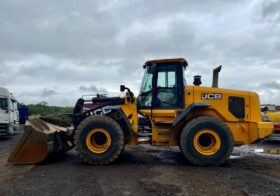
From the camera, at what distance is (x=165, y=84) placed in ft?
29.5

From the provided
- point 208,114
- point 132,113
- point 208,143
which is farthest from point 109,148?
point 208,114

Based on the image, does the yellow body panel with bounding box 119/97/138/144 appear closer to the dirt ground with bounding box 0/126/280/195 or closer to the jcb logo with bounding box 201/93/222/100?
the dirt ground with bounding box 0/126/280/195

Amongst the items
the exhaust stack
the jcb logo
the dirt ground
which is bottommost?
the dirt ground

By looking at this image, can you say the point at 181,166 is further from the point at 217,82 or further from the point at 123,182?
the point at 217,82

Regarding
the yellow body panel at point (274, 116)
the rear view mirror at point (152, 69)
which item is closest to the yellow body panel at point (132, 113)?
the rear view mirror at point (152, 69)


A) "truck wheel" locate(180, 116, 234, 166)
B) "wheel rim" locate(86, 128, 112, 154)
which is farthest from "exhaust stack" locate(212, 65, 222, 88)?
"wheel rim" locate(86, 128, 112, 154)

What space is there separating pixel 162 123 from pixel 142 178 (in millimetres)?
2393

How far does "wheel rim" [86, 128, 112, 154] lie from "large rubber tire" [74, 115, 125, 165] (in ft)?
0.18

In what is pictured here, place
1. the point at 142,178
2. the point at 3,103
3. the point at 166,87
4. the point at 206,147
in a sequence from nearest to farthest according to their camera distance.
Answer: the point at 142,178 < the point at 206,147 < the point at 166,87 < the point at 3,103

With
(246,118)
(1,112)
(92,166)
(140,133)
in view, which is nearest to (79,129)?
(92,166)

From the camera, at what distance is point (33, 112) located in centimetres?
4391

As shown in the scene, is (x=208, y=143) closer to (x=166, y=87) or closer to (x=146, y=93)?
(x=166, y=87)

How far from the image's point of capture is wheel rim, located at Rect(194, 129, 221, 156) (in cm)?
822

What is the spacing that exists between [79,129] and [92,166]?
3.19 ft
